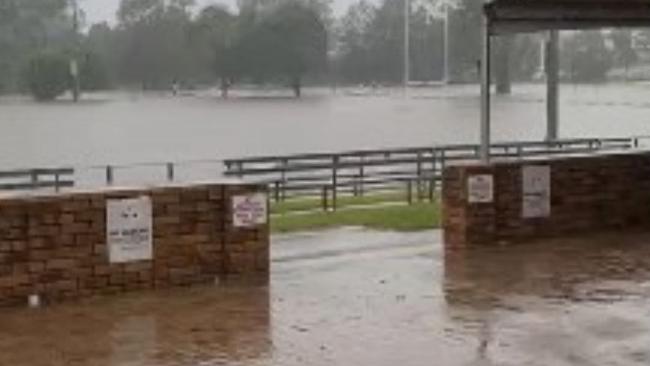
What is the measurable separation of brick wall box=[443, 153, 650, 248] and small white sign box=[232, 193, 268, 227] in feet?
10.0

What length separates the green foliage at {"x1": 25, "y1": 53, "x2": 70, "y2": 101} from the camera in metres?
38.1

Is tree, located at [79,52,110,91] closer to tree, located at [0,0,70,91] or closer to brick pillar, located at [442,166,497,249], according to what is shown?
tree, located at [0,0,70,91]

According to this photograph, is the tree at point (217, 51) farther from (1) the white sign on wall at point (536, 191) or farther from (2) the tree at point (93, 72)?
(1) the white sign on wall at point (536, 191)

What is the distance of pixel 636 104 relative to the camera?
5384 centimetres

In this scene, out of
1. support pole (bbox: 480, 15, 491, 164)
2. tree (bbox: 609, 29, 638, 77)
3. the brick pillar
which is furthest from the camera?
tree (bbox: 609, 29, 638, 77)

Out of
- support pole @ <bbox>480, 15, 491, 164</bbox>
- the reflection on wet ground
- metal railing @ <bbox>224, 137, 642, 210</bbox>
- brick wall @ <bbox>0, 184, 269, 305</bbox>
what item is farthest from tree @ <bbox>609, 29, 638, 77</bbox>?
brick wall @ <bbox>0, 184, 269, 305</bbox>

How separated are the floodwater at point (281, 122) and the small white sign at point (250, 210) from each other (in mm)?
27141

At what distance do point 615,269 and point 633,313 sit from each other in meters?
2.46

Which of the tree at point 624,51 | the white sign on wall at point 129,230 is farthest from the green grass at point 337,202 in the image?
the tree at point 624,51

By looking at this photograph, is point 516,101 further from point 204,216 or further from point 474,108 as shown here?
point 204,216

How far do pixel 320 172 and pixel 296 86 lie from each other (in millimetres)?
20826

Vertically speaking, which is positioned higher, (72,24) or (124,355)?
(72,24)

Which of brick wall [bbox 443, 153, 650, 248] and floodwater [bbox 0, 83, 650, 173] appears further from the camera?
floodwater [bbox 0, 83, 650, 173]

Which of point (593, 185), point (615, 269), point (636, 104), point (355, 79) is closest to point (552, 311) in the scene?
point (615, 269)
